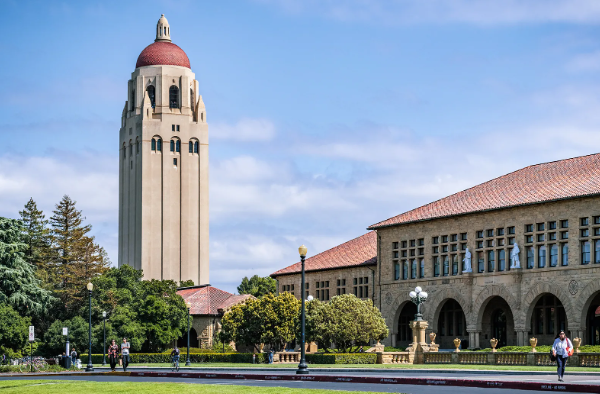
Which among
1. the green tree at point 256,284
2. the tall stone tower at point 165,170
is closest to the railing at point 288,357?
the green tree at point 256,284

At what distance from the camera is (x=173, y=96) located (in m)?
138

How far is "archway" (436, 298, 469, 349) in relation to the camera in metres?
68.8

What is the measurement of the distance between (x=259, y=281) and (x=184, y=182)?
698 inches

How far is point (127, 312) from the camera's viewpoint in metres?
82.3

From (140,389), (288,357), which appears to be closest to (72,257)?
(288,357)

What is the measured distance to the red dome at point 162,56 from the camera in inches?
5413

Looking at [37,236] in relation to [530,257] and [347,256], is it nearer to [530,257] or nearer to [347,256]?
[347,256]

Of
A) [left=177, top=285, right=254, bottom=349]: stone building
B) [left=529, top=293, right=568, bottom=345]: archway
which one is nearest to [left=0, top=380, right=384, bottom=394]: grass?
[left=529, top=293, right=568, bottom=345]: archway

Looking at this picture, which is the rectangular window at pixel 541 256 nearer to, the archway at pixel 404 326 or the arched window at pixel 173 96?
the archway at pixel 404 326

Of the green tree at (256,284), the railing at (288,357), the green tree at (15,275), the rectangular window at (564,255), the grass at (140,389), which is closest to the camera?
the grass at (140,389)

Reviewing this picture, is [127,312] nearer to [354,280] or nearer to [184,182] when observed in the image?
[354,280]

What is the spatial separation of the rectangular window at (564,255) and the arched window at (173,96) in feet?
288

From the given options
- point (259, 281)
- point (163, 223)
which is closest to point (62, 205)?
point (163, 223)

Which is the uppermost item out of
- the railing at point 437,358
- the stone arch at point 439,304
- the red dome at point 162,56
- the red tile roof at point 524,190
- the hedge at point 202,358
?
the red dome at point 162,56
